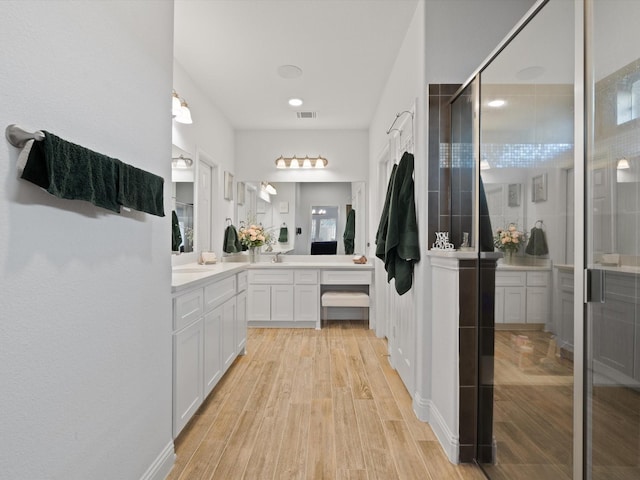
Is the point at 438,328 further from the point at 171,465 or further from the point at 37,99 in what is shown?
the point at 37,99

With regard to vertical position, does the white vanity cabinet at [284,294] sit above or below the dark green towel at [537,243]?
below

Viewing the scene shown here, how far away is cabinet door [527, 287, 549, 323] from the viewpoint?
1292 millimetres

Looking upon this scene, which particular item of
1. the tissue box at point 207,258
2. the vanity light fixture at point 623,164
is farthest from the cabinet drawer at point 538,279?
the tissue box at point 207,258

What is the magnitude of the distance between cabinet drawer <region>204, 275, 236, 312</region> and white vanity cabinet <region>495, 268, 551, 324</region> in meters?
1.71

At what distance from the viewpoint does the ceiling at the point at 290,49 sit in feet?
7.88

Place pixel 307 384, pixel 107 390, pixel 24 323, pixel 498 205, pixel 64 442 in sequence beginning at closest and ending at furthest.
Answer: pixel 24 323
pixel 64 442
pixel 107 390
pixel 498 205
pixel 307 384

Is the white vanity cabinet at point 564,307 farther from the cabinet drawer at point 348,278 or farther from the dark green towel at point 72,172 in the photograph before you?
the cabinet drawer at point 348,278

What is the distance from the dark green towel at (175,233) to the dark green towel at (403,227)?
1841 millimetres

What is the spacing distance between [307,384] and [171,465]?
48.5 inches

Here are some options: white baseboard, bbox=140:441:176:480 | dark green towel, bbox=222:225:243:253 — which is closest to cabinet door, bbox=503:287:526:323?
white baseboard, bbox=140:441:176:480

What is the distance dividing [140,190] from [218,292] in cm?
131

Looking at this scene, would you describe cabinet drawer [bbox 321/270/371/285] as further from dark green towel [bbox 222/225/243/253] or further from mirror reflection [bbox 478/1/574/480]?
mirror reflection [bbox 478/1/574/480]

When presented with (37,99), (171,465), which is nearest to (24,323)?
(37,99)

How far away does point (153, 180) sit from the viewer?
58.9 inches
